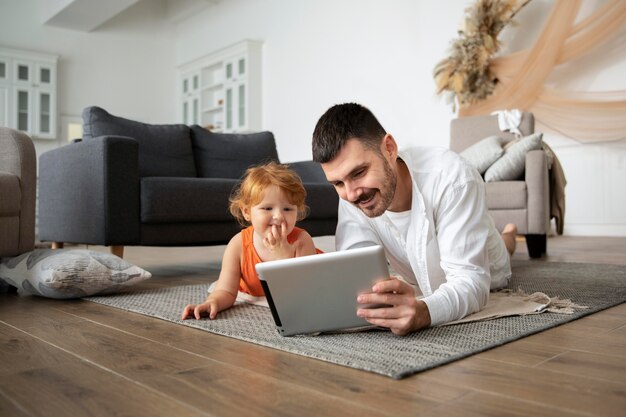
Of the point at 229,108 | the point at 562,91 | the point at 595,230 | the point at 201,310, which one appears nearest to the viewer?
the point at 201,310

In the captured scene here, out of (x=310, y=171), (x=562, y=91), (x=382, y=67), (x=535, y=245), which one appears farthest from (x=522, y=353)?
(x=382, y=67)

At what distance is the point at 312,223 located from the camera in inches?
121

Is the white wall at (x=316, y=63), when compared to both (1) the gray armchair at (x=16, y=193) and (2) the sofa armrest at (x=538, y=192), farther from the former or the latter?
(1) the gray armchair at (x=16, y=193)

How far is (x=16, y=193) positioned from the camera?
6.61ft

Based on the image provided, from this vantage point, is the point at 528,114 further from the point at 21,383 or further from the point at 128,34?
the point at 128,34

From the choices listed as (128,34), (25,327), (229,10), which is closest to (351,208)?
(25,327)

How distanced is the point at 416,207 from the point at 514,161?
2.11m

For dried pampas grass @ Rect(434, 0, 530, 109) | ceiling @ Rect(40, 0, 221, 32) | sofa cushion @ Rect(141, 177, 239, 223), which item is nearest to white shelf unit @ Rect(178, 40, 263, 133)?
ceiling @ Rect(40, 0, 221, 32)

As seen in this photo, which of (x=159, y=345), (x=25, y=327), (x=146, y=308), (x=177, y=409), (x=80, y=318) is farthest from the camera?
(x=146, y=308)

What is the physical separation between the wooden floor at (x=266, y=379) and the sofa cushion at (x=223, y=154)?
2.17 meters

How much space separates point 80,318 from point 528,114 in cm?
335

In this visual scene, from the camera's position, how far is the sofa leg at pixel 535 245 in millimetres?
3057

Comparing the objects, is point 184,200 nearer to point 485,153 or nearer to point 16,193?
point 16,193

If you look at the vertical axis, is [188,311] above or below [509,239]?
below
